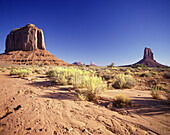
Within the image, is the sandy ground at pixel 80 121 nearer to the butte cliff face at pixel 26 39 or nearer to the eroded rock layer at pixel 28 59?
the eroded rock layer at pixel 28 59

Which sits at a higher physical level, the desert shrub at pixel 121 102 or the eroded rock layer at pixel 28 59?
the eroded rock layer at pixel 28 59

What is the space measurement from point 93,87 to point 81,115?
1.38 metres

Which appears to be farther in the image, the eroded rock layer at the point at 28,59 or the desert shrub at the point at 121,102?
the eroded rock layer at the point at 28,59

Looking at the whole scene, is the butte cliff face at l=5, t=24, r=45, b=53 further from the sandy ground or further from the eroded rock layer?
the sandy ground

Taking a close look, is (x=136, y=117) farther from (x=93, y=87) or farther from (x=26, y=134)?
(x=26, y=134)

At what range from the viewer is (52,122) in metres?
1.94

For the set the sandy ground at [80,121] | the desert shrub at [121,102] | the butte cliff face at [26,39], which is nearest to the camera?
the sandy ground at [80,121]

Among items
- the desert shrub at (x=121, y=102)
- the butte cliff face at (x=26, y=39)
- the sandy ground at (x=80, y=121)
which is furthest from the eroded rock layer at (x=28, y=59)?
the desert shrub at (x=121, y=102)

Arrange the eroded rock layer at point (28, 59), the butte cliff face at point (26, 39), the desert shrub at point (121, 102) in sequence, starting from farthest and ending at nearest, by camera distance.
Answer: the butte cliff face at point (26, 39), the eroded rock layer at point (28, 59), the desert shrub at point (121, 102)

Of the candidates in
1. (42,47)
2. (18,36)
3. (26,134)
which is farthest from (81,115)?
(18,36)

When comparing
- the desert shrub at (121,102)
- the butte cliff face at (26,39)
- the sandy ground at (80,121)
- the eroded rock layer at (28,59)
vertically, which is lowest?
the sandy ground at (80,121)

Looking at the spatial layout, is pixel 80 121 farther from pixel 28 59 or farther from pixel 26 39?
pixel 26 39

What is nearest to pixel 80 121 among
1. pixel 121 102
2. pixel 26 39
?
pixel 121 102

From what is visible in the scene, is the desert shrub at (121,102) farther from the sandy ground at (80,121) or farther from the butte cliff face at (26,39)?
the butte cliff face at (26,39)
